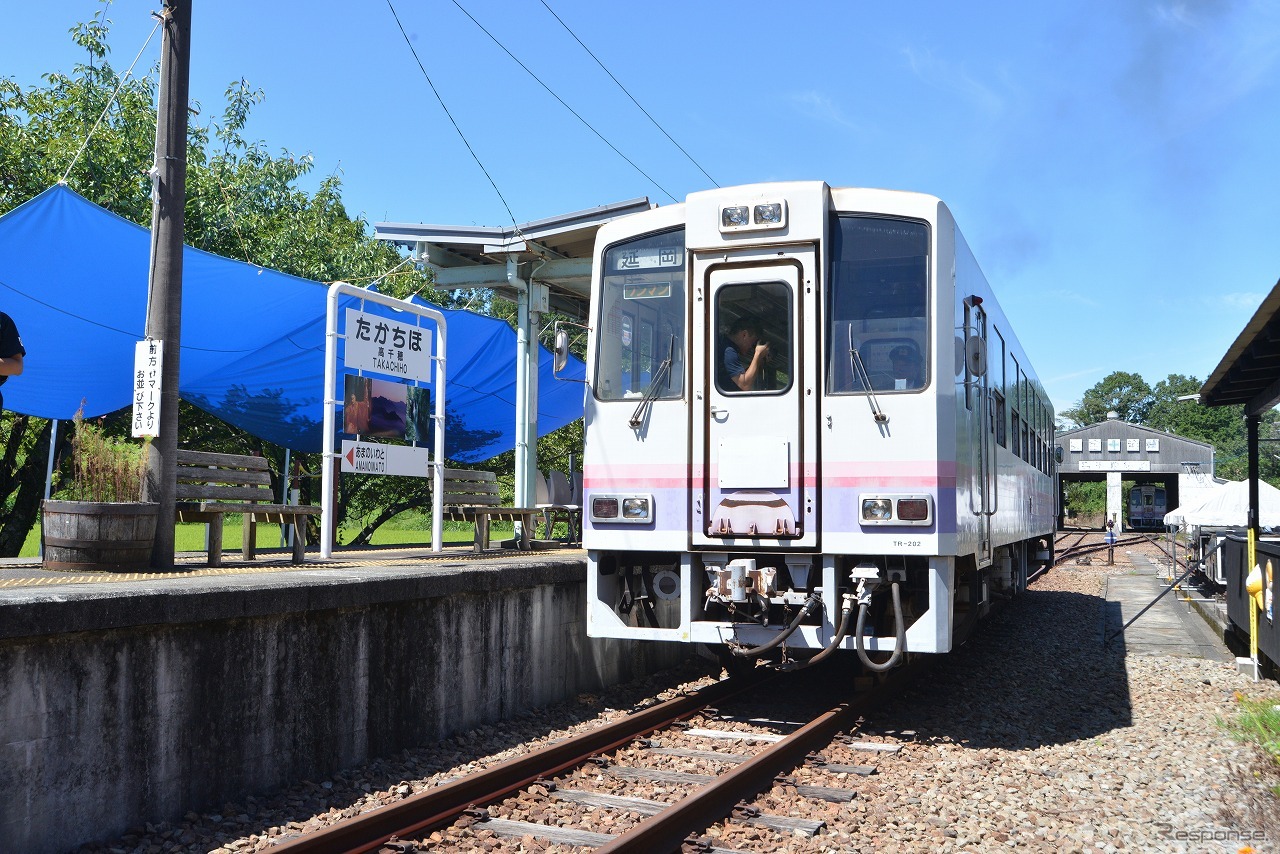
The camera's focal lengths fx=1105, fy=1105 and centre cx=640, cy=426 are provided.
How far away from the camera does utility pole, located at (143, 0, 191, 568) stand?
7254 mm

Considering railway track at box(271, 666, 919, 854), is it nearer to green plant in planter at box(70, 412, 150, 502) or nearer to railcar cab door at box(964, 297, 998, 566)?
railcar cab door at box(964, 297, 998, 566)

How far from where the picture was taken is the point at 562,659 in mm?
8164

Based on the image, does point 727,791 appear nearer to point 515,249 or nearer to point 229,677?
point 229,677

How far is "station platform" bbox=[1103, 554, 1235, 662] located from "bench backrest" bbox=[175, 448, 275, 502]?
863 cm

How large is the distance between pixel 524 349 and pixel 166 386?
552 centimetres

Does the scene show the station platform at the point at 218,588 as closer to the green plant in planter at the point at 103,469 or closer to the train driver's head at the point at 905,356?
the green plant in planter at the point at 103,469

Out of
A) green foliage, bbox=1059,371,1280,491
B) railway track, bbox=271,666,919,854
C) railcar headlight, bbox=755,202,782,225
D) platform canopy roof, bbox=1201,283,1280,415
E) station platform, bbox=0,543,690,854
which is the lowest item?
railway track, bbox=271,666,919,854

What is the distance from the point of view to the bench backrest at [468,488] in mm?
9906

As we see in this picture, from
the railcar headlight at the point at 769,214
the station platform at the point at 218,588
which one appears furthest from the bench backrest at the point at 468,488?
the railcar headlight at the point at 769,214

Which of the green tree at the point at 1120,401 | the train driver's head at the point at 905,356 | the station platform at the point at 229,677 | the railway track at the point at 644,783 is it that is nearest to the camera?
the station platform at the point at 229,677

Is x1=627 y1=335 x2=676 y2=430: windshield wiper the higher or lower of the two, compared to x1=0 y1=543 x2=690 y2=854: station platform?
higher

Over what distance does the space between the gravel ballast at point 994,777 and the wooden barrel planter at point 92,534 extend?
229 cm

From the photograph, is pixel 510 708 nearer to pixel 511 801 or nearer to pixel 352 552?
pixel 511 801

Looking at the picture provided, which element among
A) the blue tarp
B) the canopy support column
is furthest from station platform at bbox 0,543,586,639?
the canopy support column
